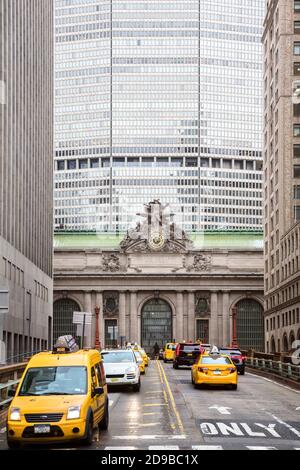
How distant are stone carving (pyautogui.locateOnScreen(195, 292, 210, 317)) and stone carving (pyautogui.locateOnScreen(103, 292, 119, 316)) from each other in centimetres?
1209

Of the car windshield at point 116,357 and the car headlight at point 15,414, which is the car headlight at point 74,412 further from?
the car windshield at point 116,357

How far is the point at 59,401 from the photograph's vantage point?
18.6 meters

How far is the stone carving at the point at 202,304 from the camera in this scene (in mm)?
128875

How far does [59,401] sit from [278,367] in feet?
105

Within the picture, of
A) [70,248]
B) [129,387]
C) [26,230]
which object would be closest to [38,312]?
[26,230]

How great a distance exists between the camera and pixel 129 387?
121 feet

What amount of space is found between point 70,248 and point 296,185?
4970 cm

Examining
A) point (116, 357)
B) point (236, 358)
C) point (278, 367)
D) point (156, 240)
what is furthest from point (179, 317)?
point (116, 357)

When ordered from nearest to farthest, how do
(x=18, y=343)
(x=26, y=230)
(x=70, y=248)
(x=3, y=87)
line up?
(x=3, y=87)
(x=18, y=343)
(x=26, y=230)
(x=70, y=248)

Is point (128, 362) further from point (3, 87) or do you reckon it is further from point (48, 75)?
point (48, 75)

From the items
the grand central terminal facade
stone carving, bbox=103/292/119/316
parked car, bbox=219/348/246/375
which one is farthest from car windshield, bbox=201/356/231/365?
stone carving, bbox=103/292/119/316

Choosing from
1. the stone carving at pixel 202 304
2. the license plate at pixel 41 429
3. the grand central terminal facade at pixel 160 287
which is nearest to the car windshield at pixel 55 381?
the license plate at pixel 41 429

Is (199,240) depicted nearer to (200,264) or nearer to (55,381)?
(200,264)

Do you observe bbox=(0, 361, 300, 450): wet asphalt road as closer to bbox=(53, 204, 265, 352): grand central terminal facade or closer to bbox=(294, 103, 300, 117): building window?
bbox=(294, 103, 300, 117): building window
